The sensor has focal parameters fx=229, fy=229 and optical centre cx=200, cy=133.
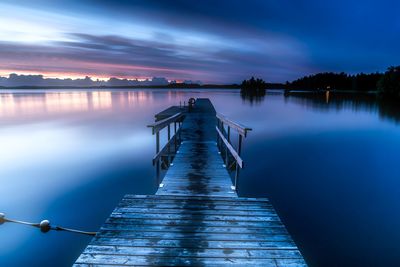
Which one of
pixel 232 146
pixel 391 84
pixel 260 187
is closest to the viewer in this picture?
pixel 232 146

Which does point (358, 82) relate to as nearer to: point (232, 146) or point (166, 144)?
point (232, 146)

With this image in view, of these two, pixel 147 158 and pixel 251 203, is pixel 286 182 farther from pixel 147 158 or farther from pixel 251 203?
pixel 147 158

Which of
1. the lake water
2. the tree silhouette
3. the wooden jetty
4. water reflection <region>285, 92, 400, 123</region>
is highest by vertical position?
the tree silhouette

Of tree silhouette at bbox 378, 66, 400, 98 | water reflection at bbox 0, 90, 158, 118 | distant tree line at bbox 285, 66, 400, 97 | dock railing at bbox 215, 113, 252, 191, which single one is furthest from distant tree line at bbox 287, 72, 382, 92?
dock railing at bbox 215, 113, 252, 191

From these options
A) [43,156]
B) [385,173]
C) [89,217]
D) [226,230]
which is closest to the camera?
[226,230]

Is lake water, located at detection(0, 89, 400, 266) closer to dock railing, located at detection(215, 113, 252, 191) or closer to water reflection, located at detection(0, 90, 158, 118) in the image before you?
dock railing, located at detection(215, 113, 252, 191)

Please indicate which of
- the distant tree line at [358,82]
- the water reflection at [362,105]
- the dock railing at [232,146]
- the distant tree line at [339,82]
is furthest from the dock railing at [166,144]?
the distant tree line at [339,82]

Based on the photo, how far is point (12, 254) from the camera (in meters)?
6.21

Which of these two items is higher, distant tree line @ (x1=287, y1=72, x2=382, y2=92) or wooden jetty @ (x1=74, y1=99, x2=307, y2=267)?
distant tree line @ (x1=287, y1=72, x2=382, y2=92)

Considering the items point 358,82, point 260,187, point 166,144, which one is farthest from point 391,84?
point 166,144

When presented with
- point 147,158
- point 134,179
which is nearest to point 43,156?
point 147,158

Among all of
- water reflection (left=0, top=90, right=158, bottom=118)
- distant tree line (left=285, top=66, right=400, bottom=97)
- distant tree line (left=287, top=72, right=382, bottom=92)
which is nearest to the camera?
water reflection (left=0, top=90, right=158, bottom=118)

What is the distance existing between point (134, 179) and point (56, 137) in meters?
12.3

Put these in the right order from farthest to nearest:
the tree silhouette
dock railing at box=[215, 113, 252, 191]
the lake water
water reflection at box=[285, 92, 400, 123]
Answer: the tree silhouette < water reflection at box=[285, 92, 400, 123] < the lake water < dock railing at box=[215, 113, 252, 191]
